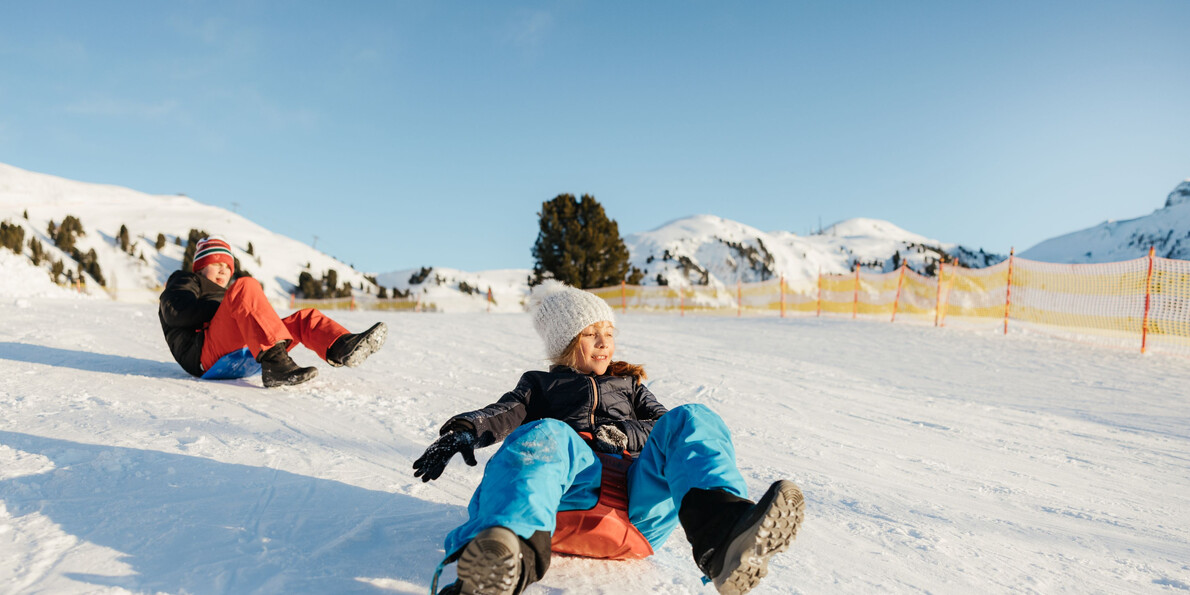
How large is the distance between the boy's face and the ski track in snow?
66 centimetres

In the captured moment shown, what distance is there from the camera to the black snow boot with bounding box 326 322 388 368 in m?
3.48

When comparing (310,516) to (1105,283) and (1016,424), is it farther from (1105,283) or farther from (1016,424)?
(1105,283)

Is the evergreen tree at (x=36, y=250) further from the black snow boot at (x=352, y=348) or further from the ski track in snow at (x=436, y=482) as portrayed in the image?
the black snow boot at (x=352, y=348)

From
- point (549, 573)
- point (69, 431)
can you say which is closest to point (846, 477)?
point (549, 573)

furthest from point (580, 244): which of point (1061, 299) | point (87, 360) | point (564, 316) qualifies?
point (564, 316)

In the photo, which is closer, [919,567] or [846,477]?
[919,567]

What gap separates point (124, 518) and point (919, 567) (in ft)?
7.84

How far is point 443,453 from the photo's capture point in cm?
165

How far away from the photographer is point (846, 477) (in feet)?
9.39

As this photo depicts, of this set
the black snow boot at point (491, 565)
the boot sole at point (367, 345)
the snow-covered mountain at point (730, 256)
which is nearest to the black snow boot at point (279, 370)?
the boot sole at point (367, 345)

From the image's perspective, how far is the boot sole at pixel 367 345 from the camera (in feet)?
11.4

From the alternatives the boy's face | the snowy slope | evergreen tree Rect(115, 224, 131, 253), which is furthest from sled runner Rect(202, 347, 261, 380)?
evergreen tree Rect(115, 224, 131, 253)

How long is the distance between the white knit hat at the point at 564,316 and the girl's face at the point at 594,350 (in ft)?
0.09

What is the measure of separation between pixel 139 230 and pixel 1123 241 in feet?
497
